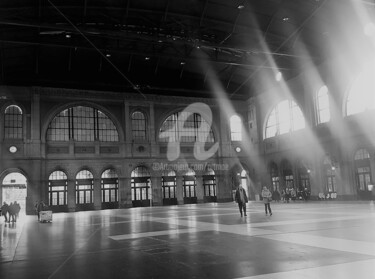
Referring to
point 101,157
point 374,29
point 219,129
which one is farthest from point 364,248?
point 219,129

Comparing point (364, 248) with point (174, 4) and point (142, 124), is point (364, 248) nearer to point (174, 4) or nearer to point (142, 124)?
point (174, 4)

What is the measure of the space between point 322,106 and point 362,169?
24.1ft

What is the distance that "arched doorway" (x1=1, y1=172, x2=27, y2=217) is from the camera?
123 feet

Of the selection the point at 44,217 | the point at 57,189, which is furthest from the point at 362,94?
the point at 57,189

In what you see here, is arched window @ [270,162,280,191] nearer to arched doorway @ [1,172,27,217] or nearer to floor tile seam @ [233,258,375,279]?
arched doorway @ [1,172,27,217]

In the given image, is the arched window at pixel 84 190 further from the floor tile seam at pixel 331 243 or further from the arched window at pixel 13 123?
the floor tile seam at pixel 331 243

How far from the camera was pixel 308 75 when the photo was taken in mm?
36906

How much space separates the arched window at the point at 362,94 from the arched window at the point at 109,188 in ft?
81.9

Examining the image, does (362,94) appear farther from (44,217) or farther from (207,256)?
(207,256)

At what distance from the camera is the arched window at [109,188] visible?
4147 centimetres

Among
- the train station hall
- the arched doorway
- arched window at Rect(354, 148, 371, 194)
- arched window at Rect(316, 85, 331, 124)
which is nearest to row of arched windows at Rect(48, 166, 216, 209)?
the train station hall

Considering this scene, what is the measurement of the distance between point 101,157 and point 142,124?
612cm

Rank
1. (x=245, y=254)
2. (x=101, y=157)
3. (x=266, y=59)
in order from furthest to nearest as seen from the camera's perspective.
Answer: (x=101, y=157)
(x=266, y=59)
(x=245, y=254)

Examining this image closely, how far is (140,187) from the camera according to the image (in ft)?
141
